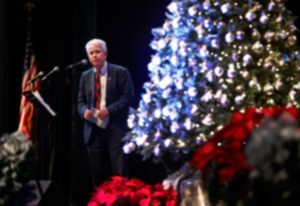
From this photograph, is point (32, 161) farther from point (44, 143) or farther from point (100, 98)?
point (44, 143)

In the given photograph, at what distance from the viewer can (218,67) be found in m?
3.92

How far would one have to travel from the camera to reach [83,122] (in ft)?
22.2

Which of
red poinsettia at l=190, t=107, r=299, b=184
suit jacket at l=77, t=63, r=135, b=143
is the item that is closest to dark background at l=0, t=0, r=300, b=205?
suit jacket at l=77, t=63, r=135, b=143

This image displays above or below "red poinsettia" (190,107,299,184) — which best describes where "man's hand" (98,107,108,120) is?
above

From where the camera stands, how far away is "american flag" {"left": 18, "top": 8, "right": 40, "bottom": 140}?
6.53 m

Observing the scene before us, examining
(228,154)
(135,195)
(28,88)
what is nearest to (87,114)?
(28,88)

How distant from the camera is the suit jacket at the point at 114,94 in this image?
6.00 metres

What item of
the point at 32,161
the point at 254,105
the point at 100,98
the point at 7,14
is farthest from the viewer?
the point at 7,14

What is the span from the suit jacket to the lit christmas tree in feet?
5.89

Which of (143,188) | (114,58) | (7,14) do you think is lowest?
(143,188)

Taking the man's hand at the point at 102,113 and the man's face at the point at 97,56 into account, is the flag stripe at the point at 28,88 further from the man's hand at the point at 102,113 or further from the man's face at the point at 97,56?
the man's hand at the point at 102,113

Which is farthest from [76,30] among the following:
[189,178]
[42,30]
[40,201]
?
[40,201]

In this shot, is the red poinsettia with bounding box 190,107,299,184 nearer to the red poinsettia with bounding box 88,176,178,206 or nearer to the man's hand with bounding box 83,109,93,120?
the red poinsettia with bounding box 88,176,178,206

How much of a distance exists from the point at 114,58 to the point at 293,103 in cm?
318
